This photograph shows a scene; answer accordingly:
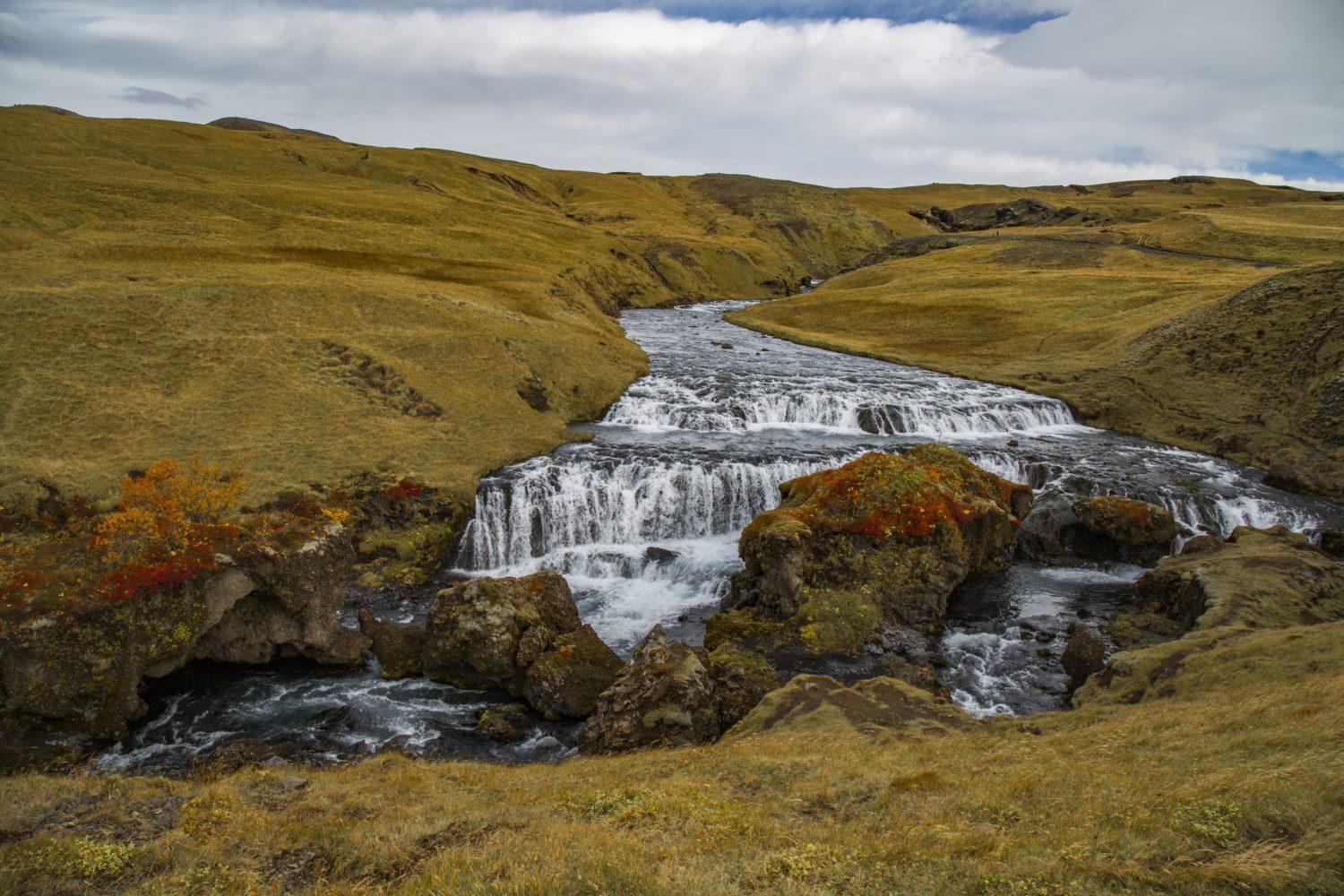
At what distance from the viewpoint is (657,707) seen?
18.3 metres

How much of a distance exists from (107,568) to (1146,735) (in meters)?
26.3

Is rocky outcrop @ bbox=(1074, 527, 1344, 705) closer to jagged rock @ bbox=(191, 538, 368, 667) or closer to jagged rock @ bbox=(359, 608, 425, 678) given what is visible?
jagged rock @ bbox=(359, 608, 425, 678)

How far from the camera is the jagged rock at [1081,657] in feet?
69.9

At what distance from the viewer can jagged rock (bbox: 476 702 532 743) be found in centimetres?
1983

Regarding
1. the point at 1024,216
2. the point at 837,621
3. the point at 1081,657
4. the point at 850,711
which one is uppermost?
the point at 1024,216

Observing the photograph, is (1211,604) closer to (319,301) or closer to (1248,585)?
(1248,585)

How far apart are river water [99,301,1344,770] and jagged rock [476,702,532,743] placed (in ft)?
1.11

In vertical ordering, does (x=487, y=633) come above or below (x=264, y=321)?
below

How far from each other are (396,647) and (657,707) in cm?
1032

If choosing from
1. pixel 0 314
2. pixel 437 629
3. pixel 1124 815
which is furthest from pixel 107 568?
pixel 0 314

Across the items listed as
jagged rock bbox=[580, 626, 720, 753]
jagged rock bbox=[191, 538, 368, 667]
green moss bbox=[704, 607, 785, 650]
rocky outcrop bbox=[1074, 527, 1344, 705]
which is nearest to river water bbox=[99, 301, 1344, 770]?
jagged rock bbox=[191, 538, 368, 667]

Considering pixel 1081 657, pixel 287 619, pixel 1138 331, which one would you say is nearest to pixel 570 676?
pixel 287 619

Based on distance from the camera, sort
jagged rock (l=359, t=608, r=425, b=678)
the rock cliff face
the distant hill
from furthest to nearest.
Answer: the distant hill
jagged rock (l=359, t=608, r=425, b=678)
the rock cliff face

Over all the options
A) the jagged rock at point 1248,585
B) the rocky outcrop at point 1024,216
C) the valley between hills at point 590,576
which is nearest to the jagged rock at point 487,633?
the valley between hills at point 590,576
